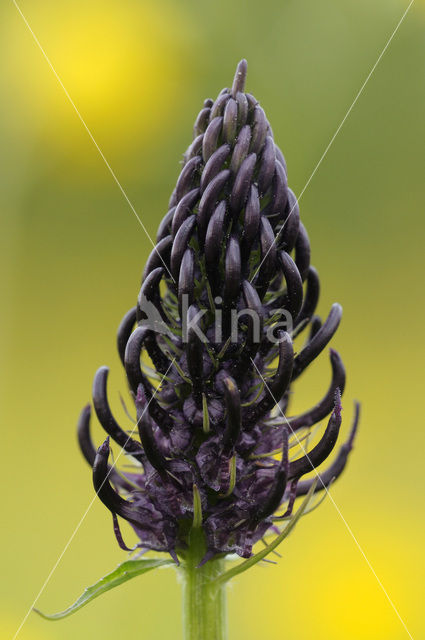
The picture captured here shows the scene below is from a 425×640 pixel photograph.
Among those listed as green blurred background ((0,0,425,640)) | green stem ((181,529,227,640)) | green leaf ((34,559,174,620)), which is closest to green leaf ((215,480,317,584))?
green stem ((181,529,227,640))

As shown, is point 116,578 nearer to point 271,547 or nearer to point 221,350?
Result: point 271,547

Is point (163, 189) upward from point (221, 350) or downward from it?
upward

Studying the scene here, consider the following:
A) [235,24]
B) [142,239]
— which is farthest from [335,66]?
[142,239]

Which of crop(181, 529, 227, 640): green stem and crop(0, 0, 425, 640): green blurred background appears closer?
crop(181, 529, 227, 640): green stem

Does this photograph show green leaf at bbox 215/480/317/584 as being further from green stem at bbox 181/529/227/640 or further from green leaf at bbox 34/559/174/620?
green leaf at bbox 34/559/174/620

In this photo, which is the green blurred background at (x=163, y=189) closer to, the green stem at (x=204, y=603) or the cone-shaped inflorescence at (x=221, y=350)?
the green stem at (x=204, y=603)

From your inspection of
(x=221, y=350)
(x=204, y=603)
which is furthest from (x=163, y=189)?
(x=204, y=603)
